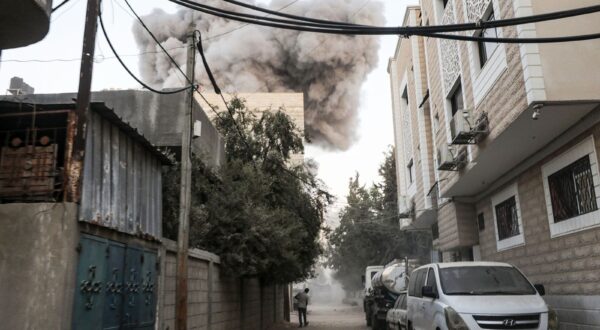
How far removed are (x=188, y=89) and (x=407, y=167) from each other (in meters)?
15.5

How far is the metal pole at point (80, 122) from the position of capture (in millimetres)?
5758

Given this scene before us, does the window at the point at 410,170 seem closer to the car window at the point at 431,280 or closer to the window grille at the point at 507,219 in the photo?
the window grille at the point at 507,219

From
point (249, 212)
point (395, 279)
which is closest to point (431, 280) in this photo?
point (249, 212)

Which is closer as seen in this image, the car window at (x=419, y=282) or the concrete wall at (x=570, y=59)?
the concrete wall at (x=570, y=59)

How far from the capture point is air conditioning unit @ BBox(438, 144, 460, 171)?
41.3ft

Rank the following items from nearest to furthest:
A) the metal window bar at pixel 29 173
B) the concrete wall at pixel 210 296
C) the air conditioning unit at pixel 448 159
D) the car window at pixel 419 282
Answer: the metal window bar at pixel 29 173 → the concrete wall at pixel 210 296 → the car window at pixel 419 282 → the air conditioning unit at pixel 448 159

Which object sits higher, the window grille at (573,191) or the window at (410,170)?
the window at (410,170)

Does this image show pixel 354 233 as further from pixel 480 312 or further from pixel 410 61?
pixel 480 312

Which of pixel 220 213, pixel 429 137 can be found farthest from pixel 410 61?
pixel 220 213

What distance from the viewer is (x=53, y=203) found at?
5.56 m

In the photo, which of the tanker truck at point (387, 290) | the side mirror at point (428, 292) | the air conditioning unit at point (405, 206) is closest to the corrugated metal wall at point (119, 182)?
the side mirror at point (428, 292)

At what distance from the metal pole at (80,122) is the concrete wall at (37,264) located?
30 centimetres

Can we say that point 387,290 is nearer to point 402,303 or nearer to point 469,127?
point 402,303

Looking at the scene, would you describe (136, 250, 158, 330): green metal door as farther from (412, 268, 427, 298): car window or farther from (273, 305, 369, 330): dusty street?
(273, 305, 369, 330): dusty street
